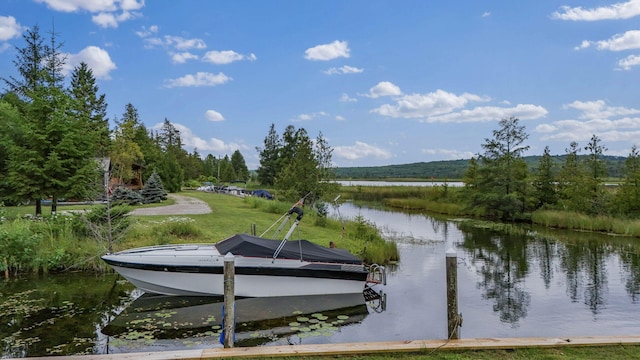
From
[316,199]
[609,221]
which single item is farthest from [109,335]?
[609,221]

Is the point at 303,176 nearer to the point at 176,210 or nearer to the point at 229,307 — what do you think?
the point at 176,210

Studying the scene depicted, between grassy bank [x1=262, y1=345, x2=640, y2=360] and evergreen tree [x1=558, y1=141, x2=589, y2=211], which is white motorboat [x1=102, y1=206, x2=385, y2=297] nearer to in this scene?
grassy bank [x1=262, y1=345, x2=640, y2=360]

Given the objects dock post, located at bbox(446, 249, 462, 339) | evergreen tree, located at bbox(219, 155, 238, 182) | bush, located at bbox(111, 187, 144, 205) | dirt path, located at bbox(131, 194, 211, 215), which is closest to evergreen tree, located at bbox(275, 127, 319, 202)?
dirt path, located at bbox(131, 194, 211, 215)

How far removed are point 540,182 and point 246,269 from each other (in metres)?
28.6

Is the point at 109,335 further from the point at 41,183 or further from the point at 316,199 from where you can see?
the point at 316,199

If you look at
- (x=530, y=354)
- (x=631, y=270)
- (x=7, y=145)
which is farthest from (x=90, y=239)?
(x=631, y=270)

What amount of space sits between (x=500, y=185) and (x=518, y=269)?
1973cm

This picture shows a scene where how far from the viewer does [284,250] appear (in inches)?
378

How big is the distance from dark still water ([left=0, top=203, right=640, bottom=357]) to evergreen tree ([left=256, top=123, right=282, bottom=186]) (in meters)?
54.2

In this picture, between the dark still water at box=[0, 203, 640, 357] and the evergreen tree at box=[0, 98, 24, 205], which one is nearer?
the dark still water at box=[0, 203, 640, 357]

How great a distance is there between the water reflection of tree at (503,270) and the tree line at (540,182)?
826 centimetres

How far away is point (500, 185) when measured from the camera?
31.9m

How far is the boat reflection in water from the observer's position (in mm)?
7223

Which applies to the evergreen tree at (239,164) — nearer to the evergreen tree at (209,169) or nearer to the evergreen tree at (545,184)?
the evergreen tree at (209,169)
